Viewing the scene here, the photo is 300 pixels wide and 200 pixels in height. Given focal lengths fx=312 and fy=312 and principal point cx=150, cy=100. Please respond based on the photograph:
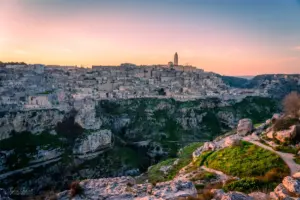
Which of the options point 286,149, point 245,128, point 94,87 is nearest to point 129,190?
point 286,149

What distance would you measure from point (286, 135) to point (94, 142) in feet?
125

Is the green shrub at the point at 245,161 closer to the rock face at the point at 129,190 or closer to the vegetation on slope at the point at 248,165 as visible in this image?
the vegetation on slope at the point at 248,165

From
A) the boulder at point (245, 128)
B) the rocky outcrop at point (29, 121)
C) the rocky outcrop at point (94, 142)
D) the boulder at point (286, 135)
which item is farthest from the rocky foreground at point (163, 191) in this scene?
the rocky outcrop at point (29, 121)

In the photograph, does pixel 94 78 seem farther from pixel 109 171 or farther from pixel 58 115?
pixel 109 171

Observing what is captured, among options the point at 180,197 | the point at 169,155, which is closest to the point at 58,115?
the point at 169,155

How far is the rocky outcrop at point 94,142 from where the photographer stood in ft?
182

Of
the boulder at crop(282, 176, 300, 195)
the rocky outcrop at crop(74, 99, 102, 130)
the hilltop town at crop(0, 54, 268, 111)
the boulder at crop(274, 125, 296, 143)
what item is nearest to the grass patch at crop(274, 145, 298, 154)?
the boulder at crop(274, 125, 296, 143)

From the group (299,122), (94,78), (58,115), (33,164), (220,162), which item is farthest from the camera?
(94,78)

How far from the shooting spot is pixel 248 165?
22.7 metres

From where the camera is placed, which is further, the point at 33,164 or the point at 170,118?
the point at 170,118

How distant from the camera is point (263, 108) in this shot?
83688 mm

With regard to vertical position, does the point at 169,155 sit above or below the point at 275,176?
below

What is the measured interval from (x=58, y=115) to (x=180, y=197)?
49.5 meters

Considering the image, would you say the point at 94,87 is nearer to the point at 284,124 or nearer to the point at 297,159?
the point at 284,124
